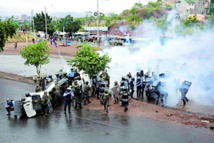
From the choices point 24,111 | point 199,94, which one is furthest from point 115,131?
point 199,94

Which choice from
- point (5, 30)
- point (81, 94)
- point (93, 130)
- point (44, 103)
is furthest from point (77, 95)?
point (5, 30)

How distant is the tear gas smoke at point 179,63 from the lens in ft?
55.6

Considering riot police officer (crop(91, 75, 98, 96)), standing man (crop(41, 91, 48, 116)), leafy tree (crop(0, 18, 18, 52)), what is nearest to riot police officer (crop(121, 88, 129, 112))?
riot police officer (crop(91, 75, 98, 96))

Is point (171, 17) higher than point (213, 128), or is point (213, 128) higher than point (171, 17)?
point (171, 17)

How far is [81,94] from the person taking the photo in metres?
14.7

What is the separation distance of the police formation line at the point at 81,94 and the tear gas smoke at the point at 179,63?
2.87 ft

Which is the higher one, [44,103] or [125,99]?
[125,99]

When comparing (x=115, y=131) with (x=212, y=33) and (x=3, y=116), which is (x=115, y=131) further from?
(x=212, y=33)

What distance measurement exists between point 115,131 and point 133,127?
909 mm

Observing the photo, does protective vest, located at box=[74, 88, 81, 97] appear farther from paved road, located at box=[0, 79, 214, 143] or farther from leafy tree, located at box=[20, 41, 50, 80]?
leafy tree, located at box=[20, 41, 50, 80]

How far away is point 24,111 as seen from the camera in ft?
42.8

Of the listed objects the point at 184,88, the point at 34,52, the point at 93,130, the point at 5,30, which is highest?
the point at 5,30

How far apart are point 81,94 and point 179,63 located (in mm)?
12616

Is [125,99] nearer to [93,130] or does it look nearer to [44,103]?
[93,130]
